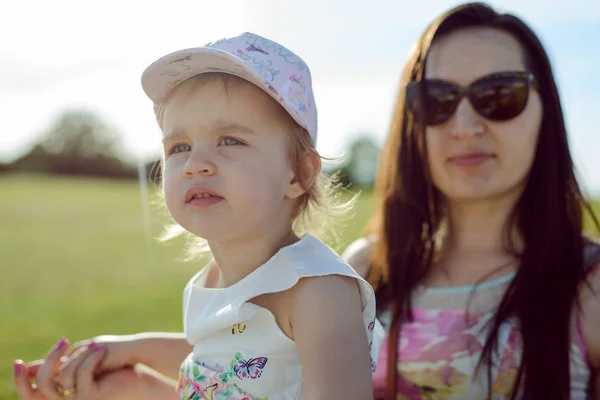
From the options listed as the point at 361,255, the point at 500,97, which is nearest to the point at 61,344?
the point at 361,255

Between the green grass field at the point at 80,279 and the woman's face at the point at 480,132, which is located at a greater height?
the woman's face at the point at 480,132

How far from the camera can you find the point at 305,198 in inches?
81.7

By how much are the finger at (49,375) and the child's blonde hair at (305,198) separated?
53cm

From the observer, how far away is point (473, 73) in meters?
2.64

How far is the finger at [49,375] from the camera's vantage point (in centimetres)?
224

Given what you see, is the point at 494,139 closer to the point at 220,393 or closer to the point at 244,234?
the point at 244,234

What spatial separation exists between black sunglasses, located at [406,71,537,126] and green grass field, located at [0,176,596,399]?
0.65 meters

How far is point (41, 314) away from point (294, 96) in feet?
19.5

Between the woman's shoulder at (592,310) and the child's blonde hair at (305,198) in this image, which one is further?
the woman's shoulder at (592,310)

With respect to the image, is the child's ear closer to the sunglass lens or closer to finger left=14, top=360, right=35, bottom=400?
the sunglass lens

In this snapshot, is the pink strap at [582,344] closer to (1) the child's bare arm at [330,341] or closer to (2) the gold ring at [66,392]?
(1) the child's bare arm at [330,341]

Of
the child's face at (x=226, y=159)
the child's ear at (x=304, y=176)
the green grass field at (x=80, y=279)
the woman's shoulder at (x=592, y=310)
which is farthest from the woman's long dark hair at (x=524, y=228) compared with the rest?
the child's face at (x=226, y=159)

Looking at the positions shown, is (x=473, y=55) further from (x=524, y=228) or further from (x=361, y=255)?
(x=361, y=255)

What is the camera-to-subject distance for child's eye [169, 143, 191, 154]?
1.84 meters
